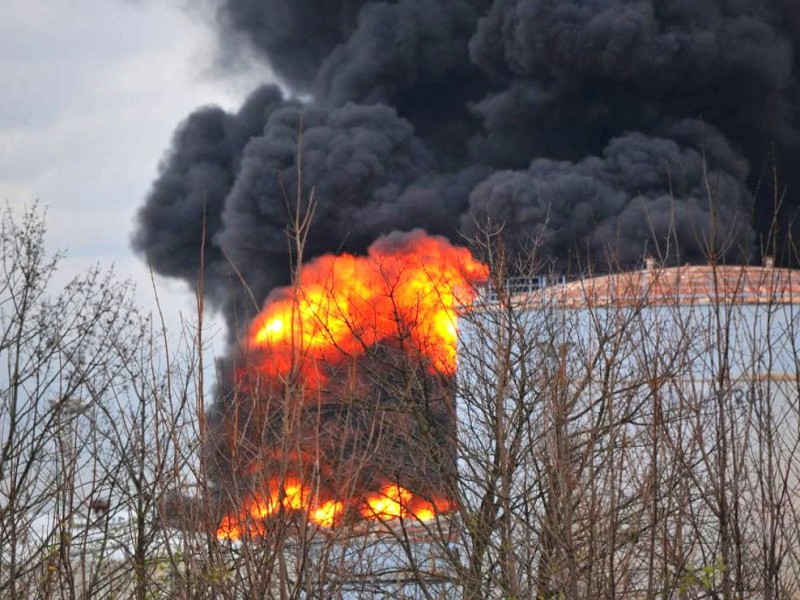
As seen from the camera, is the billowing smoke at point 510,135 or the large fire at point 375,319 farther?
the billowing smoke at point 510,135

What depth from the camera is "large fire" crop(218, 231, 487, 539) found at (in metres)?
8.52

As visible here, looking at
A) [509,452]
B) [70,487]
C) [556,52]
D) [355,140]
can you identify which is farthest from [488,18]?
[70,487]

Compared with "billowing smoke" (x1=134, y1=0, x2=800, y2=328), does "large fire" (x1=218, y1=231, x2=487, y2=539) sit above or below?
below

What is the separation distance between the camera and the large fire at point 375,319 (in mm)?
8523

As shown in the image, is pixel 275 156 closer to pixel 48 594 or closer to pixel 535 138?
pixel 535 138

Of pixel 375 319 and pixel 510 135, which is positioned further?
pixel 510 135

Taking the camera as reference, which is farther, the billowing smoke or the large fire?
the billowing smoke

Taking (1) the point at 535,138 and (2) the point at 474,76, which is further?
(2) the point at 474,76

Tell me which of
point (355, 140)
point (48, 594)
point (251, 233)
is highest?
point (355, 140)

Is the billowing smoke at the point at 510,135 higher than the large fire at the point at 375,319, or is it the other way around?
the billowing smoke at the point at 510,135

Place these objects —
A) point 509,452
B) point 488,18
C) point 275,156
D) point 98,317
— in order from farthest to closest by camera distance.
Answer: point 488,18, point 275,156, point 509,452, point 98,317

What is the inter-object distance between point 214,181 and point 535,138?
30.8 ft

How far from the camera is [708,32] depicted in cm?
3453

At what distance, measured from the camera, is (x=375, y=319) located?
13.7 m
